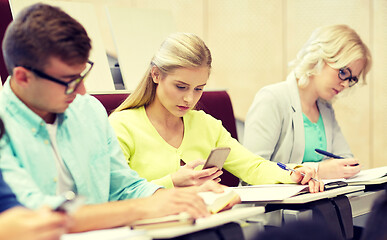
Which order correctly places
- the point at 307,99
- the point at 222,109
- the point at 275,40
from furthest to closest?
the point at 275,40 < the point at 222,109 < the point at 307,99

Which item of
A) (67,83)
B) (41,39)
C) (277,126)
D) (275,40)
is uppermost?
(41,39)

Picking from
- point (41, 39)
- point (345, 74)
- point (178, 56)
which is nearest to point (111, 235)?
point (41, 39)

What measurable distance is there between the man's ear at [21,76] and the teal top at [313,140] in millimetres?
1602

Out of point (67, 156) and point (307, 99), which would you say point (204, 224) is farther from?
point (307, 99)

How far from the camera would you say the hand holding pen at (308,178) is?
1654 millimetres

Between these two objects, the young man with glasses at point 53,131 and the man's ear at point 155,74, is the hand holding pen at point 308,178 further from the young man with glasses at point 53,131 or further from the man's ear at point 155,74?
the man's ear at point 155,74

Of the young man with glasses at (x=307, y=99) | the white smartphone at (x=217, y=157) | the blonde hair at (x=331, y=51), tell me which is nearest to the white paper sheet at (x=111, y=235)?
the white smartphone at (x=217, y=157)

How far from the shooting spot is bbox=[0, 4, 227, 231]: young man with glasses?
1.15 meters

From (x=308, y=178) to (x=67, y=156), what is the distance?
35.2 inches

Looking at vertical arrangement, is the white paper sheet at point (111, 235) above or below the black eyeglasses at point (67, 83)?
below

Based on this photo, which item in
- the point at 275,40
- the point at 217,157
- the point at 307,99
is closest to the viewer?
the point at 217,157

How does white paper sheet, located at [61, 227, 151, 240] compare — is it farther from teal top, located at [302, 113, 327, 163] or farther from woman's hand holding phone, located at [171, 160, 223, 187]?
teal top, located at [302, 113, 327, 163]

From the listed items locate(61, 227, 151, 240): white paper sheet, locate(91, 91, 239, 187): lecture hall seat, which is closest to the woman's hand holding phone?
locate(61, 227, 151, 240): white paper sheet

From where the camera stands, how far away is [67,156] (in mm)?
1332
